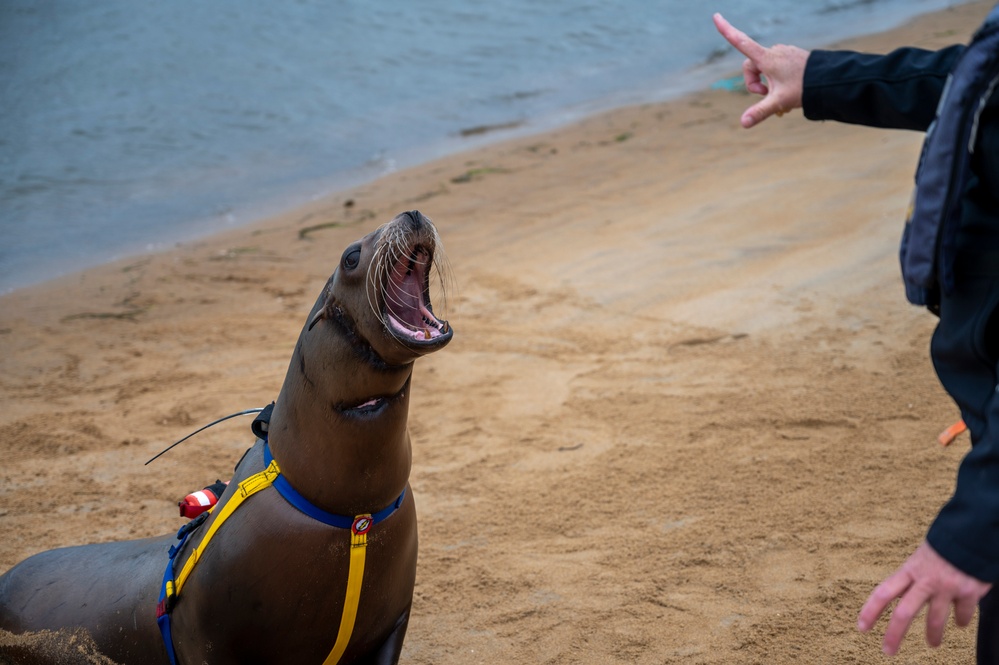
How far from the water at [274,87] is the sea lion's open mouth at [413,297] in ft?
21.7

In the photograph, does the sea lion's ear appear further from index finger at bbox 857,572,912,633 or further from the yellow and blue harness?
index finger at bbox 857,572,912,633

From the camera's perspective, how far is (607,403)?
4.80 m

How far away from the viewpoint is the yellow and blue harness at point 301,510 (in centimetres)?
240

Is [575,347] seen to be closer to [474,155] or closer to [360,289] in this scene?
[360,289]

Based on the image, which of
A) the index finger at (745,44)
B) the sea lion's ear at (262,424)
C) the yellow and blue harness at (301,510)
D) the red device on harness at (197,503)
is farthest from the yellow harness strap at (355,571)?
the index finger at (745,44)

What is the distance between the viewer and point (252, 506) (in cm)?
246

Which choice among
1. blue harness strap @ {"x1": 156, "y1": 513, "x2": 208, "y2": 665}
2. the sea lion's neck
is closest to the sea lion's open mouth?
the sea lion's neck

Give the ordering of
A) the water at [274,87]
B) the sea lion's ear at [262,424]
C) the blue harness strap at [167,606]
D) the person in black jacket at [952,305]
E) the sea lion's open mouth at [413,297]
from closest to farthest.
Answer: the person in black jacket at [952,305], the sea lion's open mouth at [413,297], the blue harness strap at [167,606], the sea lion's ear at [262,424], the water at [274,87]

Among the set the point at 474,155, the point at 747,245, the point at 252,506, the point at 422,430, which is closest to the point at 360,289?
the point at 252,506

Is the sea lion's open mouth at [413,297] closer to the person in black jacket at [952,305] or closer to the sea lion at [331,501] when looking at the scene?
the sea lion at [331,501]

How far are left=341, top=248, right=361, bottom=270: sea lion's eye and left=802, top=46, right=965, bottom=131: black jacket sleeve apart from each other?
3.66 feet

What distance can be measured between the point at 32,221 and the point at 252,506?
326 inches

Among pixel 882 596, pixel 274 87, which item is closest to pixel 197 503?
pixel 882 596

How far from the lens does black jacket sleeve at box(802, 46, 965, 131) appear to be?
1994 mm
